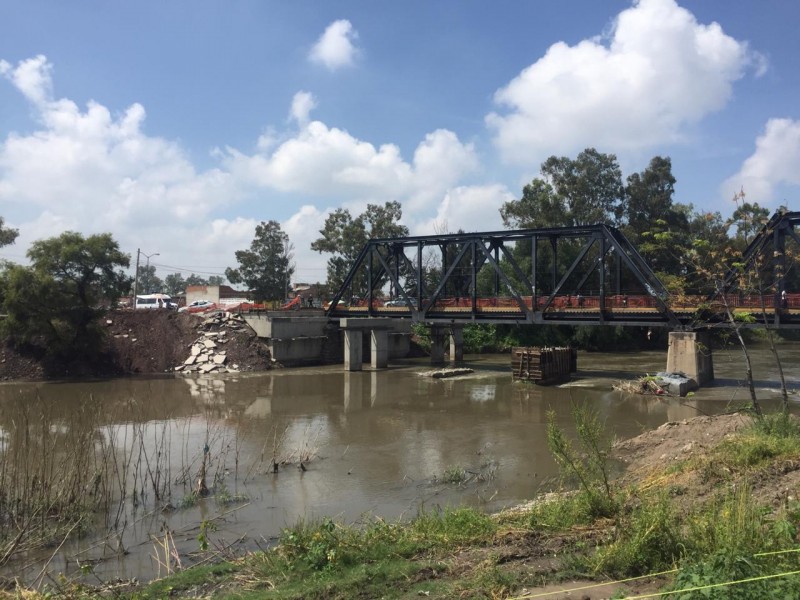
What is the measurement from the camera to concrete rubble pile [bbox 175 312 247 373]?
39.7 m

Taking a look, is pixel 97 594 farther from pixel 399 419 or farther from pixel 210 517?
pixel 399 419

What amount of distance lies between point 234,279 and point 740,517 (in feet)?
237

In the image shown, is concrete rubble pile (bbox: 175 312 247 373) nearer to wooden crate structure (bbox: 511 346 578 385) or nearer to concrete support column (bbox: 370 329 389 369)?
concrete support column (bbox: 370 329 389 369)

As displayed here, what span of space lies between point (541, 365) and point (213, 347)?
919 inches

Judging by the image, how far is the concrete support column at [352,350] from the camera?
136 ft

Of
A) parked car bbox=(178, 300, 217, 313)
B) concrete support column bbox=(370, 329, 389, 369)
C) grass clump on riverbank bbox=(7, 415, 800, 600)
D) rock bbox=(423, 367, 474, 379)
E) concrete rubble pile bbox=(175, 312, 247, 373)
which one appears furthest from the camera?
parked car bbox=(178, 300, 217, 313)

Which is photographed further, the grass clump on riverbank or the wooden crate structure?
the wooden crate structure

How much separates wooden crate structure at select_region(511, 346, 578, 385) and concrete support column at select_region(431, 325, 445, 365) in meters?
12.0

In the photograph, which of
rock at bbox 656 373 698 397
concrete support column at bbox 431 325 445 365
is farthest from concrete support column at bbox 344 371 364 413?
rock at bbox 656 373 698 397

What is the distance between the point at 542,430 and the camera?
20.4 m

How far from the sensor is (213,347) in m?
41.6

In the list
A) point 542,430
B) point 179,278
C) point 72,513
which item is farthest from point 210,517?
point 179,278

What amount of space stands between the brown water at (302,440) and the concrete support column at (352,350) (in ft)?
6.27

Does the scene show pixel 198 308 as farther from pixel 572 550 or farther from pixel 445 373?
pixel 572 550
